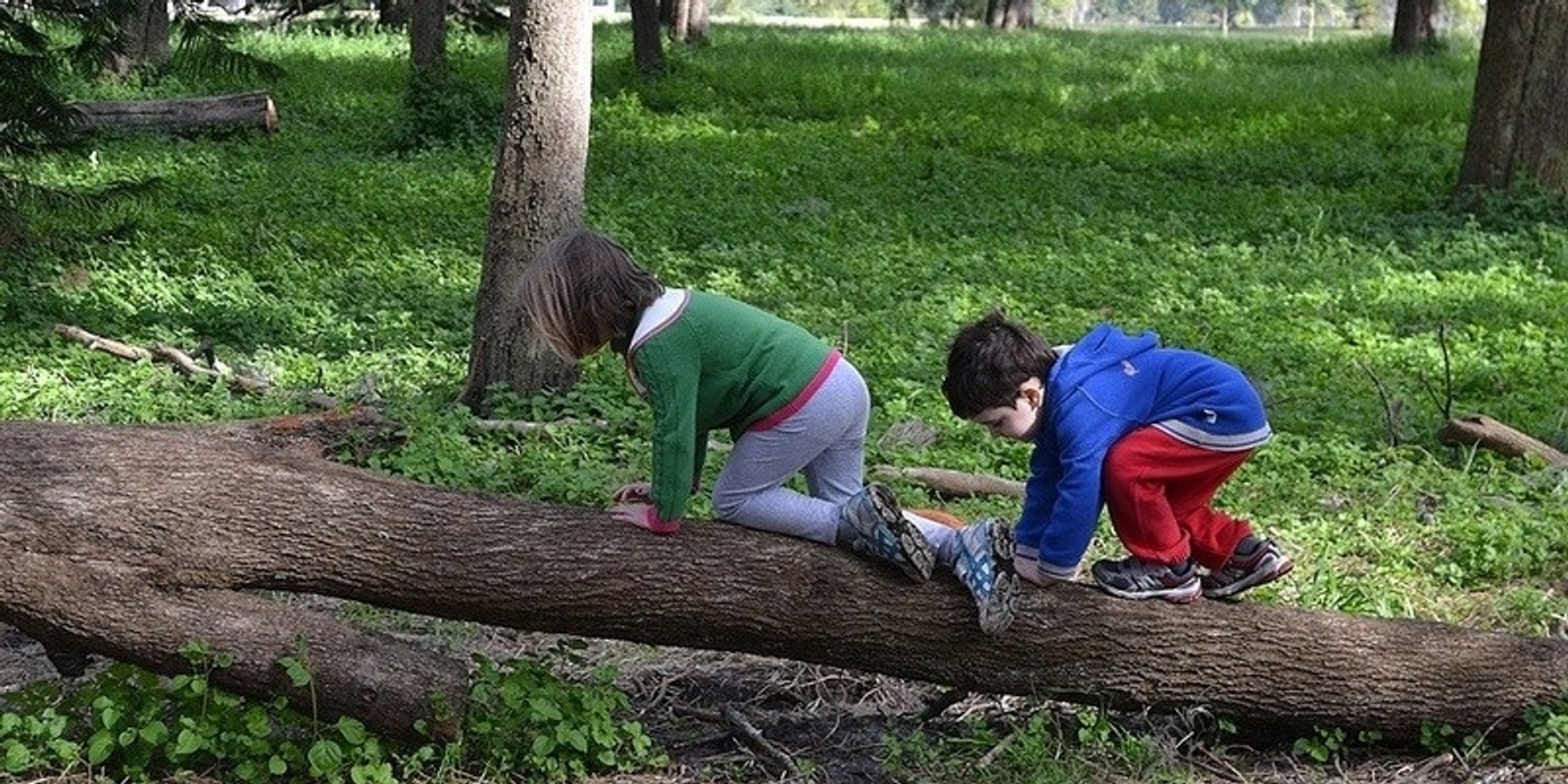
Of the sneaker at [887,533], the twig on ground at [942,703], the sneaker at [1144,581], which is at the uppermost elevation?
the sneaker at [887,533]

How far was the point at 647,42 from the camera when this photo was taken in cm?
2341

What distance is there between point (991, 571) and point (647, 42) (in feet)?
62.6

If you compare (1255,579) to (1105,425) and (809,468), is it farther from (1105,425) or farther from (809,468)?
(809,468)

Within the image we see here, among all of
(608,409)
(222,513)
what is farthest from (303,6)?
(222,513)

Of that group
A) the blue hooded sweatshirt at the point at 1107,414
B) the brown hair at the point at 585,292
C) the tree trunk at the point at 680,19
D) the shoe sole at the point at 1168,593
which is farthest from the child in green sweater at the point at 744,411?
the tree trunk at the point at 680,19

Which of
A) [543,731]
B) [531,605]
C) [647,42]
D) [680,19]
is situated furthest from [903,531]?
[680,19]

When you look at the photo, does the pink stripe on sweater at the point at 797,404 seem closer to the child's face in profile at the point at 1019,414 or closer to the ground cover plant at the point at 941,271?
the child's face in profile at the point at 1019,414

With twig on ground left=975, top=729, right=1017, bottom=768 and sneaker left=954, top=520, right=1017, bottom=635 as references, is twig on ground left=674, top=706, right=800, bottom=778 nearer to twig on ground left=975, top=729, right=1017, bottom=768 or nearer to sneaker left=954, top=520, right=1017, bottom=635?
twig on ground left=975, top=729, right=1017, bottom=768

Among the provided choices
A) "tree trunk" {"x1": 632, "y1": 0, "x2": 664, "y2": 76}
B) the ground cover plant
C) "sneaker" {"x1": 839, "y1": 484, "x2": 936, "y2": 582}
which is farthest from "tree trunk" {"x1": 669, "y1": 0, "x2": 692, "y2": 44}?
"sneaker" {"x1": 839, "y1": 484, "x2": 936, "y2": 582}

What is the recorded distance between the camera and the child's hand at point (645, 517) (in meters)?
5.12

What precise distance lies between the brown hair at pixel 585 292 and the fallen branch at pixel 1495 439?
4.85 m

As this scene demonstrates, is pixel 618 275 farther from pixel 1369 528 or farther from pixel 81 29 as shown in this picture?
pixel 81 29

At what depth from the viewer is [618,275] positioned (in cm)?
494

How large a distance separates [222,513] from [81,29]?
742cm
